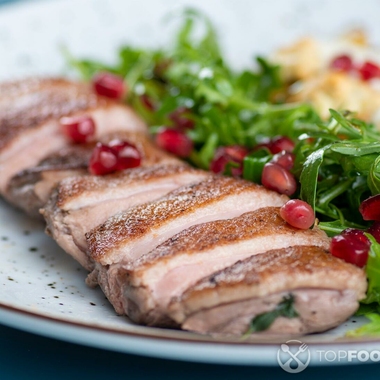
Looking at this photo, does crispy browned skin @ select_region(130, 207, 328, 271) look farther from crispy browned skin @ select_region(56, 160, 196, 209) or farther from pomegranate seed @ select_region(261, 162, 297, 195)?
crispy browned skin @ select_region(56, 160, 196, 209)

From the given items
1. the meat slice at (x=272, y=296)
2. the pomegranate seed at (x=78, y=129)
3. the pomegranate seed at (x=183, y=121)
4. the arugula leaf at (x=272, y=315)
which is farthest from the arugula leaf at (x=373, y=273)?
the pomegranate seed at (x=183, y=121)

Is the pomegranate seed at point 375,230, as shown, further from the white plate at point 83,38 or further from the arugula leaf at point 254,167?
the arugula leaf at point 254,167

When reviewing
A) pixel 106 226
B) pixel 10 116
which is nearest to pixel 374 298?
pixel 106 226

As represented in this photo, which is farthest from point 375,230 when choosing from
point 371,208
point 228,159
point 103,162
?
point 103,162

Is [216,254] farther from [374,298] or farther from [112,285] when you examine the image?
[374,298]

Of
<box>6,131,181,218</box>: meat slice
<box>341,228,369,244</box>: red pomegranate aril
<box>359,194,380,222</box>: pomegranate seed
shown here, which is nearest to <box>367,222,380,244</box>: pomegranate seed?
<box>359,194,380,222</box>: pomegranate seed

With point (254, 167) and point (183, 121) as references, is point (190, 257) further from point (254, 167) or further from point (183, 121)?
point (183, 121)
